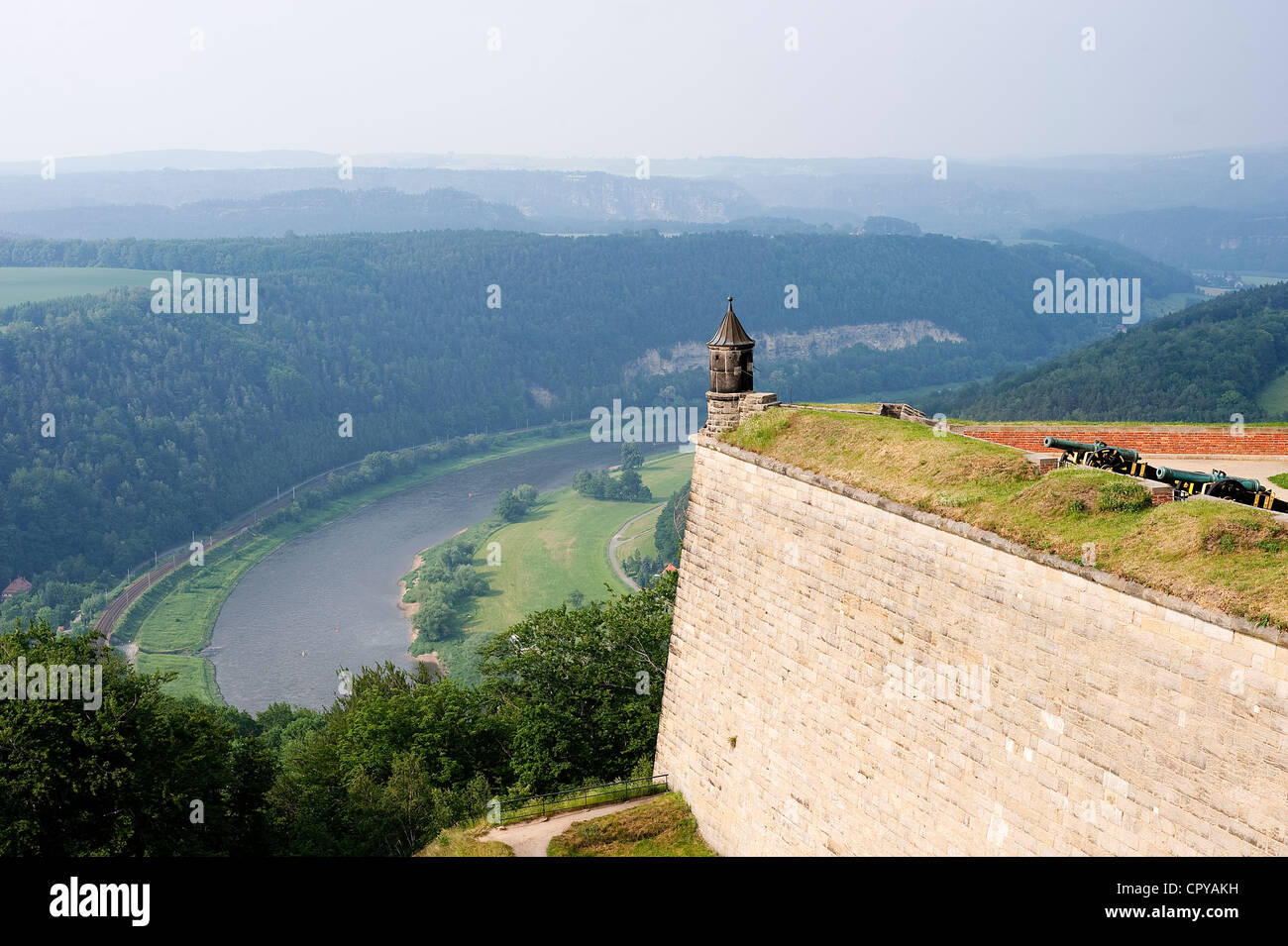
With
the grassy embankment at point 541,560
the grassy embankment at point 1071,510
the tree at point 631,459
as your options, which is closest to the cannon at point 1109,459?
the grassy embankment at point 1071,510

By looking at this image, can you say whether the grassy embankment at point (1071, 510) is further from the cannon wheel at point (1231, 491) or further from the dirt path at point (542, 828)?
the dirt path at point (542, 828)

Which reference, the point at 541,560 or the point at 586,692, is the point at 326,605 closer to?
the point at 541,560

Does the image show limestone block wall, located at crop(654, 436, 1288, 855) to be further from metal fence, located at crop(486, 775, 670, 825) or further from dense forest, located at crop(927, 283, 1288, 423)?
dense forest, located at crop(927, 283, 1288, 423)

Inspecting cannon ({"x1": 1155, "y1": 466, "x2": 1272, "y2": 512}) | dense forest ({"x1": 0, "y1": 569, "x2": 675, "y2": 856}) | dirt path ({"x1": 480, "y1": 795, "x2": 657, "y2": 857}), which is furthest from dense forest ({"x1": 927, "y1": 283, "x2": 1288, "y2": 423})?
dirt path ({"x1": 480, "y1": 795, "x2": 657, "y2": 857})

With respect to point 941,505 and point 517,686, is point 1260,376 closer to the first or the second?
point 517,686

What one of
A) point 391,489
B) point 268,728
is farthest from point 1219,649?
point 391,489

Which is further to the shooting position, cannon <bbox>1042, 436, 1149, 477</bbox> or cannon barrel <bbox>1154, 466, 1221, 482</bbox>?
cannon <bbox>1042, 436, 1149, 477</bbox>
